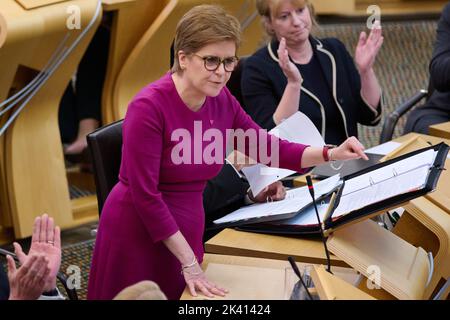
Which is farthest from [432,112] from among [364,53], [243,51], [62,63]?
[62,63]

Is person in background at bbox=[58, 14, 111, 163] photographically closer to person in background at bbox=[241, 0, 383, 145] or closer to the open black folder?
person in background at bbox=[241, 0, 383, 145]

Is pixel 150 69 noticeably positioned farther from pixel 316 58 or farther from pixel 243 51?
pixel 316 58

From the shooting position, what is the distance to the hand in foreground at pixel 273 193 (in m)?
2.34

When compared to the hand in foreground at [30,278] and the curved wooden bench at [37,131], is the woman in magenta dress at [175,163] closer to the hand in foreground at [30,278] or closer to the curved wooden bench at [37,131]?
the hand in foreground at [30,278]

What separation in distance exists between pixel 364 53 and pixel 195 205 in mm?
1173

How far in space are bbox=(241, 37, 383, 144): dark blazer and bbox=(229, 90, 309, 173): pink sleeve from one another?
714 millimetres

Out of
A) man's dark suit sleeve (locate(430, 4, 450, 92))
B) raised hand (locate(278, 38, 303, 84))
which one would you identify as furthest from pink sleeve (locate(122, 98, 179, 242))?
man's dark suit sleeve (locate(430, 4, 450, 92))

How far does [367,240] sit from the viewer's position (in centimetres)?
193

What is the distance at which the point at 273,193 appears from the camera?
2.35 metres

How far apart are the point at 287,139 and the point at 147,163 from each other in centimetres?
66

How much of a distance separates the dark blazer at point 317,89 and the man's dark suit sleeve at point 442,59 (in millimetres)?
367

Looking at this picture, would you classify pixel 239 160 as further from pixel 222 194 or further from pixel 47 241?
pixel 47 241

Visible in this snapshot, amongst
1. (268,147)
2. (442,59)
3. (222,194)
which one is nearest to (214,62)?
(268,147)

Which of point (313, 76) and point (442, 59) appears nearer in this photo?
point (313, 76)
